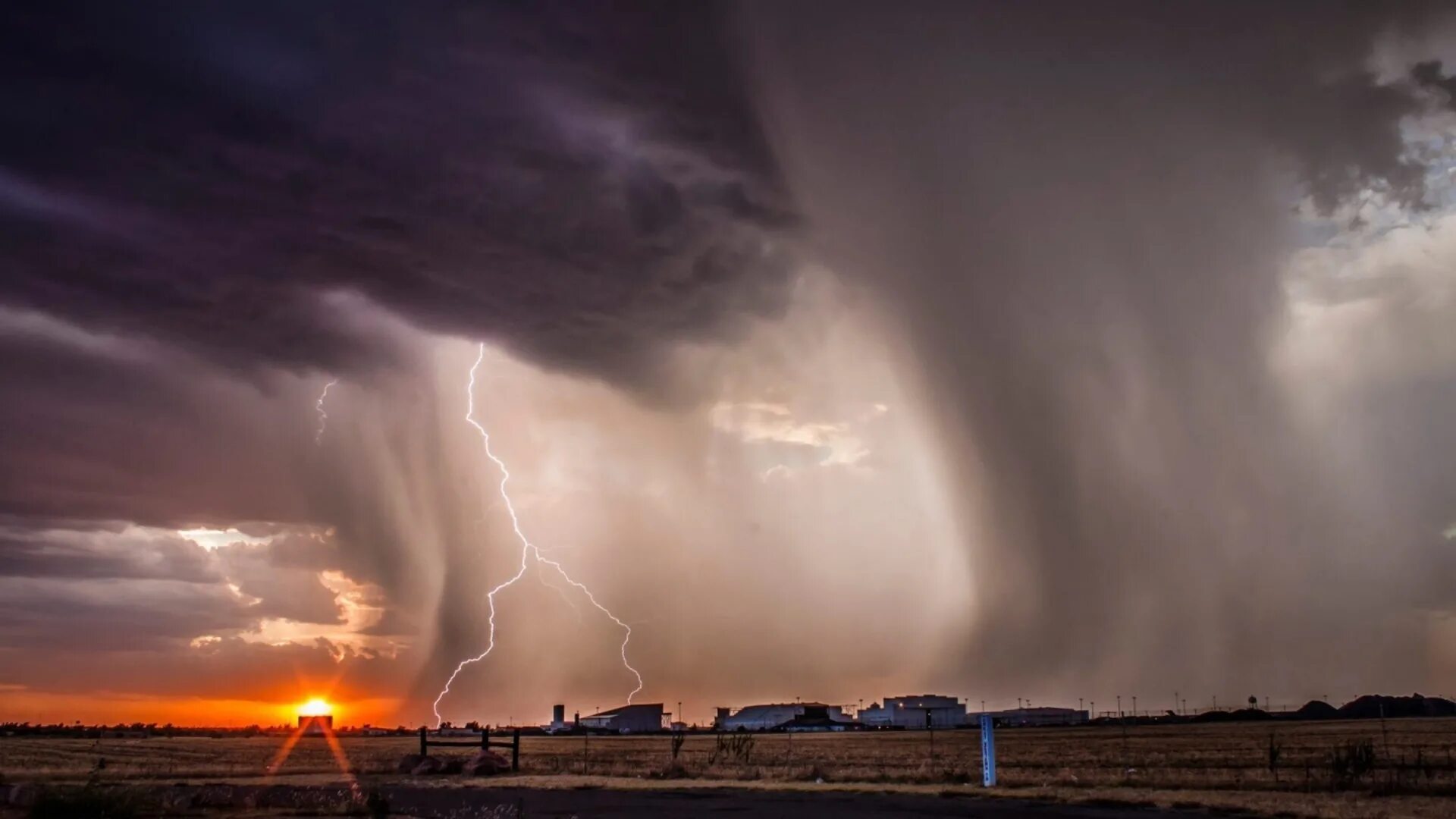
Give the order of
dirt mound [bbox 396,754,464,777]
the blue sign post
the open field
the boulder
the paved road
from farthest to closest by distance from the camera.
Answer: dirt mound [bbox 396,754,464,777] → the boulder → the blue sign post → the open field → the paved road

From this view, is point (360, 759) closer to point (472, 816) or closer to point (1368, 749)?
point (472, 816)

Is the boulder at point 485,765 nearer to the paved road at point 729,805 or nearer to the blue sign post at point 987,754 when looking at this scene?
the paved road at point 729,805

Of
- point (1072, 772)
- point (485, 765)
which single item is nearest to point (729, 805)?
point (1072, 772)

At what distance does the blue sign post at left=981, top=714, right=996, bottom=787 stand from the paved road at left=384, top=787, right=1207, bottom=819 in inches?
134

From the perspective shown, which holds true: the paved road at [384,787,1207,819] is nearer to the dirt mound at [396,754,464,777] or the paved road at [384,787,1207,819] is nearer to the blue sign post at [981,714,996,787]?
the blue sign post at [981,714,996,787]

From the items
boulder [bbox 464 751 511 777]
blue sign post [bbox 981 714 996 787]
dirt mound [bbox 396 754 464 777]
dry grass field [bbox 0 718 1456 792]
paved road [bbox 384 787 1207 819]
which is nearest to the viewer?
paved road [bbox 384 787 1207 819]

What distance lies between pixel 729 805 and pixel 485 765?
74.6 feet

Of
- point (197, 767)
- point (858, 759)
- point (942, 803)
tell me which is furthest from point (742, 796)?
point (197, 767)

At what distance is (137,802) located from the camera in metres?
27.9

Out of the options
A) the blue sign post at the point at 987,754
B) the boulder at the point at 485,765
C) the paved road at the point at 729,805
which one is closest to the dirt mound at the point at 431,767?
the boulder at the point at 485,765

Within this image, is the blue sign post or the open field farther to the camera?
the blue sign post

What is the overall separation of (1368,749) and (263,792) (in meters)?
39.4

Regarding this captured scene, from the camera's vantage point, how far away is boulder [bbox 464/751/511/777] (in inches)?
1953

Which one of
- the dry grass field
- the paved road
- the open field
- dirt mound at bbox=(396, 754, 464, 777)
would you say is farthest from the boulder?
the paved road
